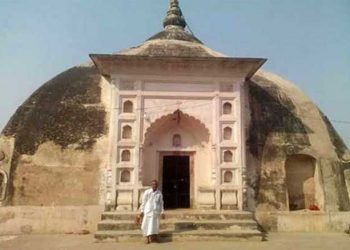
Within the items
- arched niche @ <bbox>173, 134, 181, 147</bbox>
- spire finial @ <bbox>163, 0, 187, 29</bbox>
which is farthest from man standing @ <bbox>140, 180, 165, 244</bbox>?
spire finial @ <bbox>163, 0, 187, 29</bbox>

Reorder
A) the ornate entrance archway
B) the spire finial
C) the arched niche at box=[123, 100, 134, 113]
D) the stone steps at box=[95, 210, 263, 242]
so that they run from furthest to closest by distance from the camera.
Result: the spire finial, the ornate entrance archway, the arched niche at box=[123, 100, 134, 113], the stone steps at box=[95, 210, 263, 242]

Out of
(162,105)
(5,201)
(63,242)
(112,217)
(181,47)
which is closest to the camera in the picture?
(63,242)

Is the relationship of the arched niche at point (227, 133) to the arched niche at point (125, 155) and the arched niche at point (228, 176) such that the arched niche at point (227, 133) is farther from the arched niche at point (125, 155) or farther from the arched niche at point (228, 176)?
the arched niche at point (125, 155)

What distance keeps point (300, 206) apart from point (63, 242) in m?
7.14

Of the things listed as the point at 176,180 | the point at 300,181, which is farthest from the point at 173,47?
the point at 300,181

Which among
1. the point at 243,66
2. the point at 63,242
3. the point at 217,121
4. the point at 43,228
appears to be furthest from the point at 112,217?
the point at 243,66

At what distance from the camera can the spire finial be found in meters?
17.6

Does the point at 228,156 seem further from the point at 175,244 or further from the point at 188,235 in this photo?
the point at 175,244

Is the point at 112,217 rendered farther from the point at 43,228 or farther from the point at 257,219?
the point at 257,219

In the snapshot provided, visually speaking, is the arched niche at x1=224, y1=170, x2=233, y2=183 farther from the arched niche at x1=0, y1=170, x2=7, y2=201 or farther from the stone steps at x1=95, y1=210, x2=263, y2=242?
the arched niche at x1=0, y1=170, x2=7, y2=201

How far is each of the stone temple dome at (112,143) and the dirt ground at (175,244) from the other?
1.32m

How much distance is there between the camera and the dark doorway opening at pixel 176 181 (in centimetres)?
1195

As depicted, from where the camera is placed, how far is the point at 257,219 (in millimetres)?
11141

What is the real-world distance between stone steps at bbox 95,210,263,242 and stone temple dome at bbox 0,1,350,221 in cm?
96
